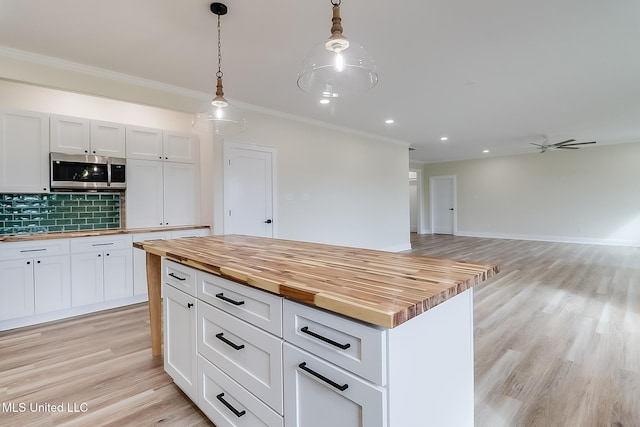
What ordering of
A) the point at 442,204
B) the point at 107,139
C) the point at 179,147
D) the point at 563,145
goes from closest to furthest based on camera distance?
the point at 107,139 → the point at 179,147 → the point at 563,145 → the point at 442,204

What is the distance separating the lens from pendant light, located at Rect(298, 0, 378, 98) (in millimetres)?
1573

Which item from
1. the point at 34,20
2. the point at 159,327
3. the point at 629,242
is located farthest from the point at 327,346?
the point at 629,242

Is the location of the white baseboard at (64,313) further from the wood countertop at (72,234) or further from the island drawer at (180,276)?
the island drawer at (180,276)

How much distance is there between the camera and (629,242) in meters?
7.40

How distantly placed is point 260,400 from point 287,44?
2.67 metres

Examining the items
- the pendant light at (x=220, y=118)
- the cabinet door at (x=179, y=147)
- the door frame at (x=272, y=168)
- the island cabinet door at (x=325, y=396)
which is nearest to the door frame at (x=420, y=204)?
the door frame at (x=272, y=168)

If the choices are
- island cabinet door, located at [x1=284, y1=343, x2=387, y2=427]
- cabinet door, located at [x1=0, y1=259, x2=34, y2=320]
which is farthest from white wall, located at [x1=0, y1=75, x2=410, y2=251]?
island cabinet door, located at [x1=284, y1=343, x2=387, y2=427]

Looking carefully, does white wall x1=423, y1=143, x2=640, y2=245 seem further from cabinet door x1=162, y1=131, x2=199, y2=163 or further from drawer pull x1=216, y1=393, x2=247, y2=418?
drawer pull x1=216, y1=393, x2=247, y2=418

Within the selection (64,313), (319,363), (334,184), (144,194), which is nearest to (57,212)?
(144,194)

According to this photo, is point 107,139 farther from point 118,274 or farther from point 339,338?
point 339,338

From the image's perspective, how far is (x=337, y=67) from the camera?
5.72ft

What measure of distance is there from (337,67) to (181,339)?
179 centimetres

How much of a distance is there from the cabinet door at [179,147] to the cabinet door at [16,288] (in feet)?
5.93

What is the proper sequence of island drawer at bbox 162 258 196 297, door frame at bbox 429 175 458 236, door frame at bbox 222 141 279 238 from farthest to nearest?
door frame at bbox 429 175 458 236 → door frame at bbox 222 141 279 238 → island drawer at bbox 162 258 196 297
